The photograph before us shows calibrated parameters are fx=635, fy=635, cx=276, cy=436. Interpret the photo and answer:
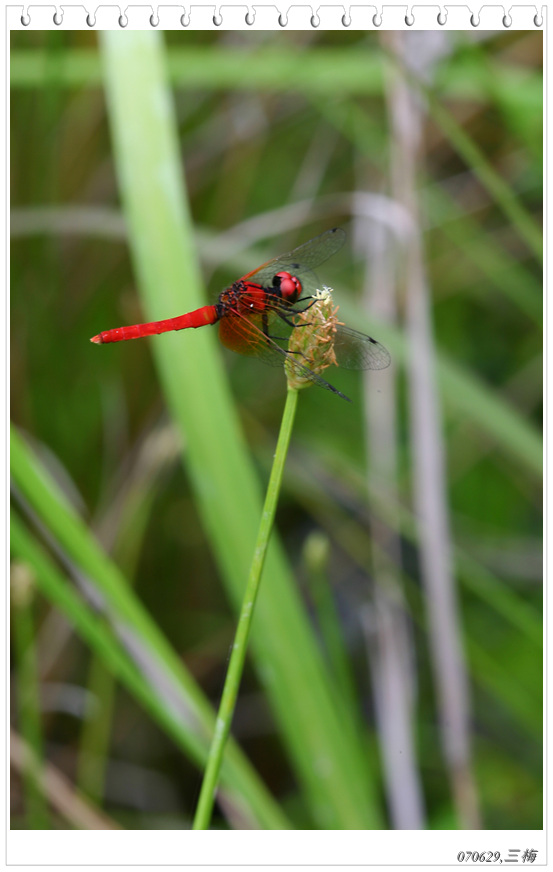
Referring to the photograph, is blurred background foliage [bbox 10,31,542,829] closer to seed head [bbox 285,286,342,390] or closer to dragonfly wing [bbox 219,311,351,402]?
dragonfly wing [bbox 219,311,351,402]

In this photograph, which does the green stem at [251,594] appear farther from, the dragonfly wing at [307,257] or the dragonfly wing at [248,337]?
the dragonfly wing at [307,257]

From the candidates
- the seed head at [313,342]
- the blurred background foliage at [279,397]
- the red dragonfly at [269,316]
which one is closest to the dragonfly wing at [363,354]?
the red dragonfly at [269,316]

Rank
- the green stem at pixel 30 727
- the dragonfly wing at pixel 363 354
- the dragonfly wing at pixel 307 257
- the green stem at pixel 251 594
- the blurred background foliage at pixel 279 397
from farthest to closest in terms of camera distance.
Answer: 1. the blurred background foliage at pixel 279 397
2. the green stem at pixel 30 727
3. the dragonfly wing at pixel 307 257
4. the dragonfly wing at pixel 363 354
5. the green stem at pixel 251 594

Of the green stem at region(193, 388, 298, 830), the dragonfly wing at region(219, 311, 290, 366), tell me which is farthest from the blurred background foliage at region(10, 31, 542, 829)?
the green stem at region(193, 388, 298, 830)

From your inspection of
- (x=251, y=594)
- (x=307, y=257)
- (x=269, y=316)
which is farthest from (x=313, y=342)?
(x=307, y=257)
